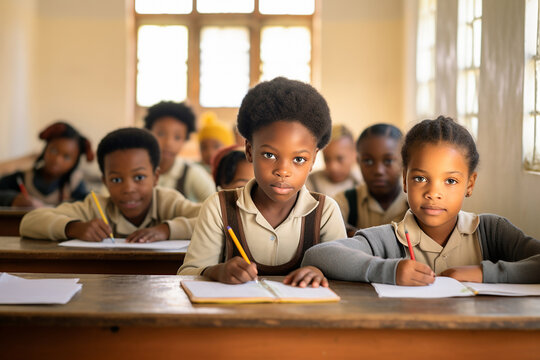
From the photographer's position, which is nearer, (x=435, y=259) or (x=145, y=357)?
(x=145, y=357)

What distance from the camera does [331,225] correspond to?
180cm

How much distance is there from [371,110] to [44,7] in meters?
3.62

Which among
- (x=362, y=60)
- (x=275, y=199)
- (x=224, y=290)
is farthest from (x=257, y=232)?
(x=362, y=60)

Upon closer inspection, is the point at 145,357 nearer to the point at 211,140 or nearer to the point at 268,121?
the point at 268,121

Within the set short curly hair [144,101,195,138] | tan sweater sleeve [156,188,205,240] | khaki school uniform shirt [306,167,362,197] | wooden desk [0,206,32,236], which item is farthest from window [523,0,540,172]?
short curly hair [144,101,195,138]

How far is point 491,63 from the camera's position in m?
2.95

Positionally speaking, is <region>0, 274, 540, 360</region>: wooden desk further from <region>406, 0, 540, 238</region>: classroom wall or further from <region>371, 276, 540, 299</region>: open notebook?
<region>406, 0, 540, 238</region>: classroom wall

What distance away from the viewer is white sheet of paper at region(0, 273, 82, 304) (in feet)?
3.95

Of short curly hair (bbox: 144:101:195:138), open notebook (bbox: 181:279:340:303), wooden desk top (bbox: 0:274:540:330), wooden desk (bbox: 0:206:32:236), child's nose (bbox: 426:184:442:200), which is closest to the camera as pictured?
wooden desk top (bbox: 0:274:540:330)

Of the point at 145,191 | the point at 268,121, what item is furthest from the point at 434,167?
the point at 145,191

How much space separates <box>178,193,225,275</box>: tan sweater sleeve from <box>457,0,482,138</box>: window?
6.28ft

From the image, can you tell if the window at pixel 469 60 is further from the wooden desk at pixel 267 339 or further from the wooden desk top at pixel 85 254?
the wooden desk at pixel 267 339

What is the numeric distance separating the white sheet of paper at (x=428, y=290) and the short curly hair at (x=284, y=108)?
51 cm

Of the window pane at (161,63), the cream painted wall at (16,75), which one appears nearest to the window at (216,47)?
the window pane at (161,63)
